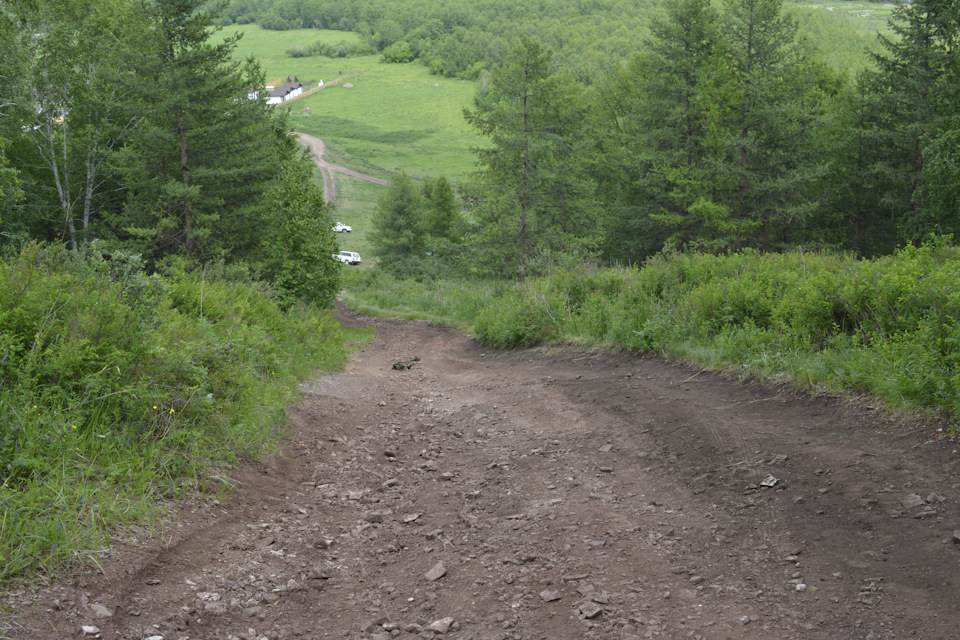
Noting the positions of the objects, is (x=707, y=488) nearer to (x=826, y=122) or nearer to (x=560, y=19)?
(x=826, y=122)

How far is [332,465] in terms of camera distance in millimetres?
6438

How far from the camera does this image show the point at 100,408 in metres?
4.82

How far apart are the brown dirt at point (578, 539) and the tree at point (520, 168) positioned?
2044 cm

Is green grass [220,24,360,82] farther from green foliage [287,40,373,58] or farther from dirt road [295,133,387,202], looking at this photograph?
dirt road [295,133,387,202]

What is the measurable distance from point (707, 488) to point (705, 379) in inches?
122

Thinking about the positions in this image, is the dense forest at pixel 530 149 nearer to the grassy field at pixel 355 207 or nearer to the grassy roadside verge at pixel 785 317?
the grassy roadside verge at pixel 785 317

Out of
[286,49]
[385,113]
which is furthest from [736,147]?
[286,49]

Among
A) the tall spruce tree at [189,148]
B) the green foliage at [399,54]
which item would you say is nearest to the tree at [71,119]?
the tall spruce tree at [189,148]

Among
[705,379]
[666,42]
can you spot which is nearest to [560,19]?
[666,42]

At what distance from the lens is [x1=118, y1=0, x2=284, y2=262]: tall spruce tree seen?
22.5 metres

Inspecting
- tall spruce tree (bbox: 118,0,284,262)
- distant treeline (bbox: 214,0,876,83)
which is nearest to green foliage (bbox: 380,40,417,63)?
distant treeline (bbox: 214,0,876,83)

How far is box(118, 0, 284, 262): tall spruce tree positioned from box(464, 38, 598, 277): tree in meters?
9.79

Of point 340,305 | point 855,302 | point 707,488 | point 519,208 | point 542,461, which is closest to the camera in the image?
point 707,488

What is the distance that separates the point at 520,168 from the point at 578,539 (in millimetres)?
26712
